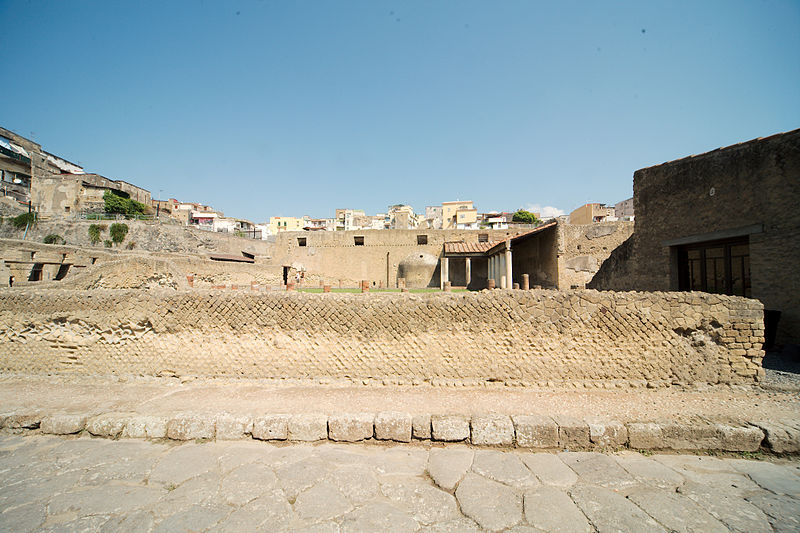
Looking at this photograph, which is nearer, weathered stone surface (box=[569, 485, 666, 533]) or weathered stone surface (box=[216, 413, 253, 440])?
weathered stone surface (box=[569, 485, 666, 533])

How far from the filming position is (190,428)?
3680mm

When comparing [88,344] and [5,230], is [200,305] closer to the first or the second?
[88,344]

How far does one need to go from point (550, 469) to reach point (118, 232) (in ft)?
120

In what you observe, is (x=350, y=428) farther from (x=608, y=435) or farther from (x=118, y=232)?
(x=118, y=232)

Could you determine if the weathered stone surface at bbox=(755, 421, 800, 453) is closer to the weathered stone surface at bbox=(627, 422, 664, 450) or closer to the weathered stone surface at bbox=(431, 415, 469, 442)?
the weathered stone surface at bbox=(627, 422, 664, 450)

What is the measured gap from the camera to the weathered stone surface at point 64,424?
385cm

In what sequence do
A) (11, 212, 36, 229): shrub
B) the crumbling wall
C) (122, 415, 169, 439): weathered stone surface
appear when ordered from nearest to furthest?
(122, 415, 169, 439): weathered stone surface, the crumbling wall, (11, 212, 36, 229): shrub

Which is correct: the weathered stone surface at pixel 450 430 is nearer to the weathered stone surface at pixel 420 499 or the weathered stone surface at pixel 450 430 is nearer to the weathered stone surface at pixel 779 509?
the weathered stone surface at pixel 420 499

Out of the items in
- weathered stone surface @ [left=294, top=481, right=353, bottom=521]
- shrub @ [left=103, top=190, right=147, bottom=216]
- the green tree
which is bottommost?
weathered stone surface @ [left=294, top=481, right=353, bottom=521]

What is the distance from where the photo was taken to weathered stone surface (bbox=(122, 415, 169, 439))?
371 centimetres

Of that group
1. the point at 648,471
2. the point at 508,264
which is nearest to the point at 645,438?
the point at 648,471

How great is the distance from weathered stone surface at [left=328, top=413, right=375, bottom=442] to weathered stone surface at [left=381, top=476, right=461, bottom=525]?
28.2 inches

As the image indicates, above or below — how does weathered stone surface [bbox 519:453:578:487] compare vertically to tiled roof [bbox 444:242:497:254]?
below

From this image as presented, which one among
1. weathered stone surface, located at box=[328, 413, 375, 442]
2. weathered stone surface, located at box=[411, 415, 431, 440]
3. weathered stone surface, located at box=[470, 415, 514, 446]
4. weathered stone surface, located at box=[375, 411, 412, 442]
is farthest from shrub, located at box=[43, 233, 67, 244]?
weathered stone surface, located at box=[470, 415, 514, 446]
